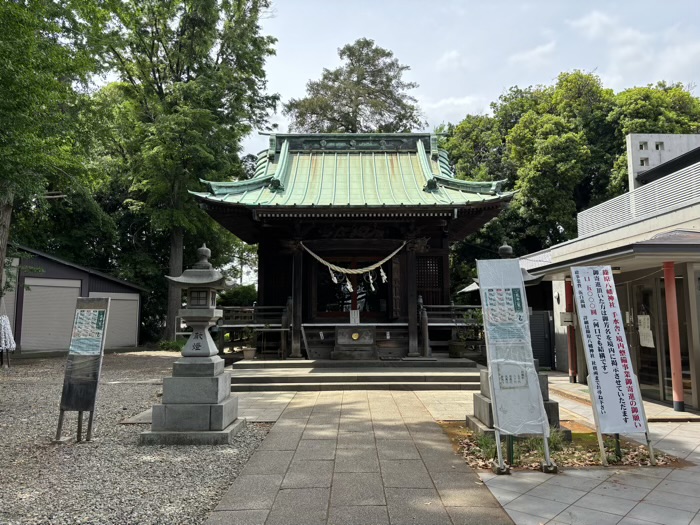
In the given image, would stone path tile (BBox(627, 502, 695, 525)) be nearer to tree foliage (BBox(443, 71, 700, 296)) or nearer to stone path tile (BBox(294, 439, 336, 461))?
stone path tile (BBox(294, 439, 336, 461))

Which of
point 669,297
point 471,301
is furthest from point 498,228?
point 669,297

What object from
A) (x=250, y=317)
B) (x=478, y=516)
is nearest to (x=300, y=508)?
(x=478, y=516)

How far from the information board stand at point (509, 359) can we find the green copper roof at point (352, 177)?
6.06m

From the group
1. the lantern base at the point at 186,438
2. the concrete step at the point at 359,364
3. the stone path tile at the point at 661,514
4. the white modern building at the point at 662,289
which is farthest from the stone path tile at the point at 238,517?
the concrete step at the point at 359,364

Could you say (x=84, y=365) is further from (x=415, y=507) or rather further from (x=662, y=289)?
(x=662, y=289)

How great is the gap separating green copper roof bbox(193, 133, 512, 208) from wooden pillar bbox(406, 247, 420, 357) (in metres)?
1.63

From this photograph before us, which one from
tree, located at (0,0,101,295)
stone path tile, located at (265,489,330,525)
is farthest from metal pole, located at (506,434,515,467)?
tree, located at (0,0,101,295)

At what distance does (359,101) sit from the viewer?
2994cm

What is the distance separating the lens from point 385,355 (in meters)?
12.0

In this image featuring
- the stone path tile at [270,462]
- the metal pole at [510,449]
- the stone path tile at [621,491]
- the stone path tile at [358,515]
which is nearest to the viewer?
the stone path tile at [358,515]

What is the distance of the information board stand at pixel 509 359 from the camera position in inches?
185

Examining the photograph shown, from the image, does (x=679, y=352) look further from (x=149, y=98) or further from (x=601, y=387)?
(x=149, y=98)

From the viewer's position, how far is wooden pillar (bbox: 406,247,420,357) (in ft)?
38.3

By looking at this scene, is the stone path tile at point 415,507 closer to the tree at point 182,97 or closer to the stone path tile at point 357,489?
the stone path tile at point 357,489
